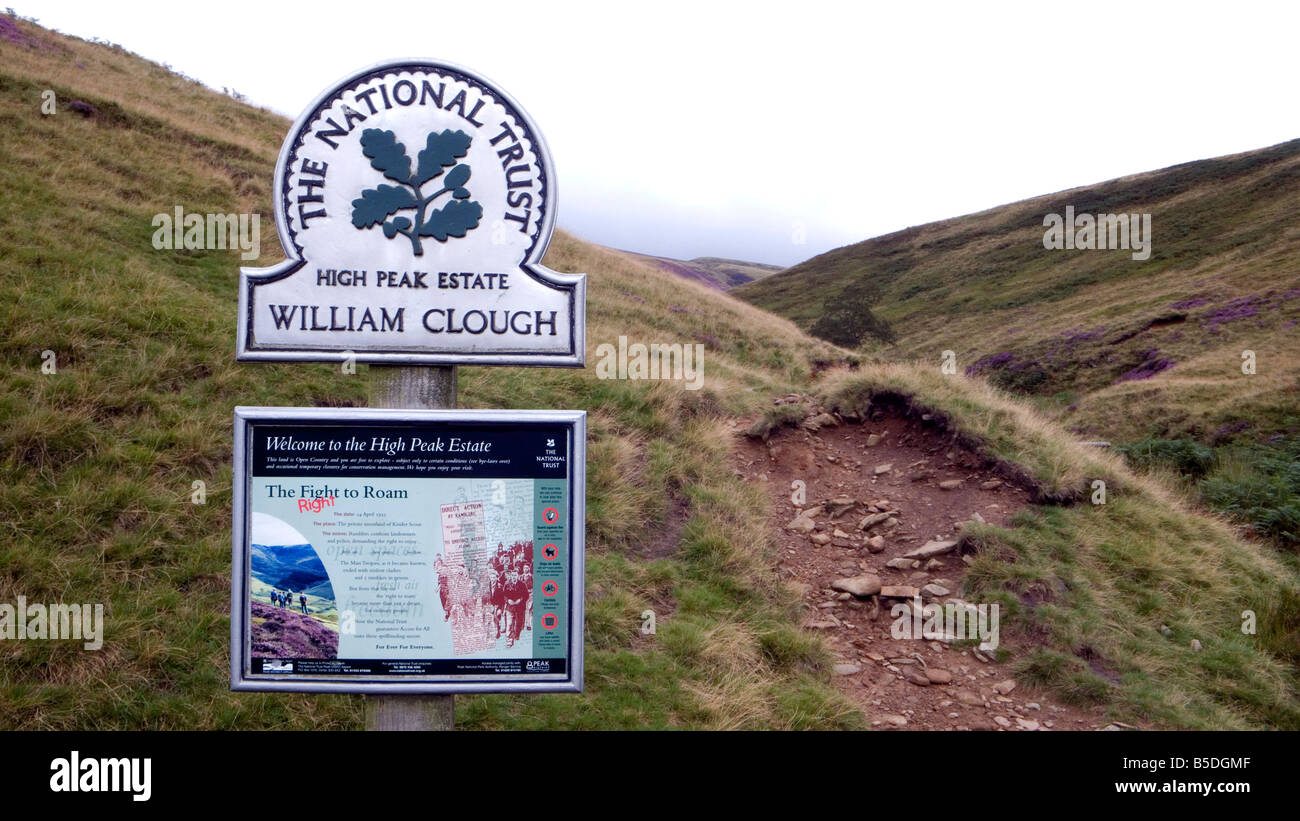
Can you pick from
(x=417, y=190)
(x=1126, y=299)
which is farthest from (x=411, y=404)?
(x=1126, y=299)

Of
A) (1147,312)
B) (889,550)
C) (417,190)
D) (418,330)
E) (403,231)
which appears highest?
(1147,312)

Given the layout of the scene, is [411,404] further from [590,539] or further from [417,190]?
[590,539]

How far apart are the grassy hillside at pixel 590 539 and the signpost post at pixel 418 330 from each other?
4.01 feet

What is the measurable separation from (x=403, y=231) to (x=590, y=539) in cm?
383

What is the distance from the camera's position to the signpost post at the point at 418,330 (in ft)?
11.4

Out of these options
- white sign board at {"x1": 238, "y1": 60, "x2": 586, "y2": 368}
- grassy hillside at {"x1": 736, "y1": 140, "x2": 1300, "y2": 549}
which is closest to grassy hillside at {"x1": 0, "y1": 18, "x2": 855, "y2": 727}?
white sign board at {"x1": 238, "y1": 60, "x2": 586, "y2": 368}

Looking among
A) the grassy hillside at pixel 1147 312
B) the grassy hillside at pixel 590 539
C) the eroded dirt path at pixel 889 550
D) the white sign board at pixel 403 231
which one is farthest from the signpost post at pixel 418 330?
the grassy hillside at pixel 1147 312

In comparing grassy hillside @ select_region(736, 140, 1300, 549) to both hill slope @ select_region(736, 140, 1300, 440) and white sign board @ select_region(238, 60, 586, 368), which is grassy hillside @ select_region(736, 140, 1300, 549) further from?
white sign board @ select_region(238, 60, 586, 368)

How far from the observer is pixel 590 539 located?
6.68 m

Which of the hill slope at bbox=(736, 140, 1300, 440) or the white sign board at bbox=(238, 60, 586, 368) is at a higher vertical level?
the hill slope at bbox=(736, 140, 1300, 440)

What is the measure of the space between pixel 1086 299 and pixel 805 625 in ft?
151

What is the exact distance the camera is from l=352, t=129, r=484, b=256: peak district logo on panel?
11.5 ft

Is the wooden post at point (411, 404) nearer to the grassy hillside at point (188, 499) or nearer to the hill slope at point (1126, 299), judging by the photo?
the grassy hillside at point (188, 499)

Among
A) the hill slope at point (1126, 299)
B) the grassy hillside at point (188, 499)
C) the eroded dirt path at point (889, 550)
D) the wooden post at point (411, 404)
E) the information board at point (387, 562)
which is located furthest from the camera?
the hill slope at point (1126, 299)
